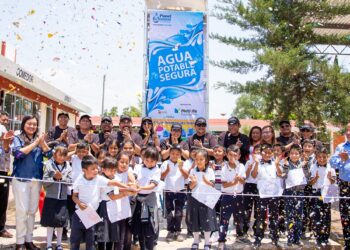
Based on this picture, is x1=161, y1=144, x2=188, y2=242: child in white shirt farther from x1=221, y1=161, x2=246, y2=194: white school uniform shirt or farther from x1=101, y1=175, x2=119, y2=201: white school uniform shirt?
x1=101, y1=175, x2=119, y2=201: white school uniform shirt

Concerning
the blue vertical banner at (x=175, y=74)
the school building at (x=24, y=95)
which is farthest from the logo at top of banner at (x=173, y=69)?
A: the school building at (x=24, y=95)

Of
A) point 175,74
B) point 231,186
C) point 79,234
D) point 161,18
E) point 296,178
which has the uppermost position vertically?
point 161,18

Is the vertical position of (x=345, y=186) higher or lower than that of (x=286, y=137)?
lower

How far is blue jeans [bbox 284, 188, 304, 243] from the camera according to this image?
5152mm

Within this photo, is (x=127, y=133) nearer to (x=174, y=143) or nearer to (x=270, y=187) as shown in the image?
(x=174, y=143)

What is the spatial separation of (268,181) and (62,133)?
2.97 metres

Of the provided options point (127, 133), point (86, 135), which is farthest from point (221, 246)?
point (86, 135)

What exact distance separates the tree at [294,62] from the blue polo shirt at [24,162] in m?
5.76

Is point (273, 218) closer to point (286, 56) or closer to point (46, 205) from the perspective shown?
point (46, 205)

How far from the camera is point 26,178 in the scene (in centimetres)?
449

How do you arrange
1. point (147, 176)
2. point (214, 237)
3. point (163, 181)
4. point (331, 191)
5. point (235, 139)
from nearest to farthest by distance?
point (147, 176)
point (331, 191)
point (163, 181)
point (214, 237)
point (235, 139)

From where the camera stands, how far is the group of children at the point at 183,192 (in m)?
4.10

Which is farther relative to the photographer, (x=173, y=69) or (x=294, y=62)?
(x=294, y=62)

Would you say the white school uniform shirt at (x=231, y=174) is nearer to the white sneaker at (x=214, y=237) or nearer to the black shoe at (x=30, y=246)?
the white sneaker at (x=214, y=237)
